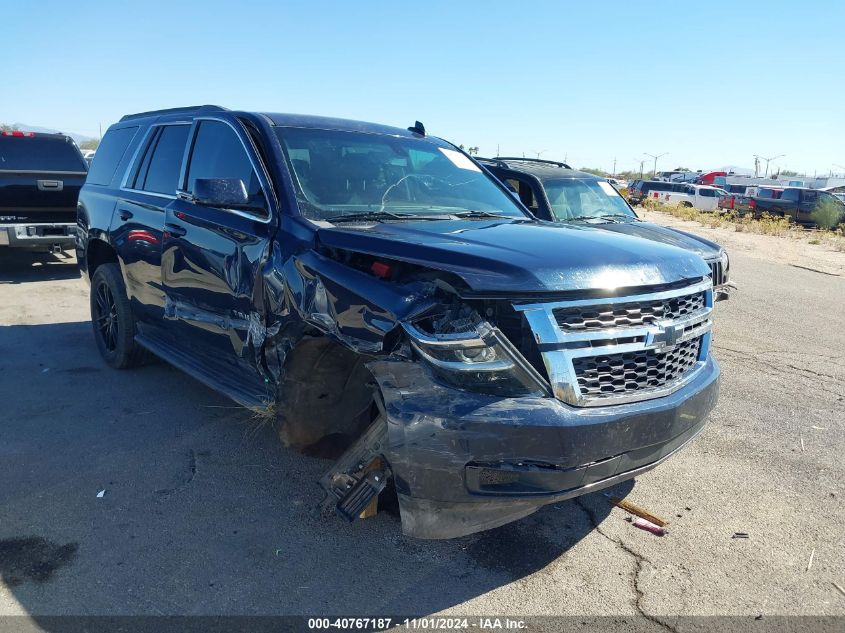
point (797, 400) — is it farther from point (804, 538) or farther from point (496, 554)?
point (496, 554)

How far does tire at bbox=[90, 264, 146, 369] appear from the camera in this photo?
554 cm

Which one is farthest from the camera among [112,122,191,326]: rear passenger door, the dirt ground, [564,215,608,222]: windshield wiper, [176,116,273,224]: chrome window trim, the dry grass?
the dry grass

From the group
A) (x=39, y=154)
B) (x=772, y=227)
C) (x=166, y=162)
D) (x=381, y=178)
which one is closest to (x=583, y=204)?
Result: (x=381, y=178)

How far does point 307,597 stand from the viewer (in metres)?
2.90

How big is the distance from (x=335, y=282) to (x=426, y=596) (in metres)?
1.42

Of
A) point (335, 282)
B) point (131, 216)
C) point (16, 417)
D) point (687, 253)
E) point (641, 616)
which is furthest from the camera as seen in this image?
point (131, 216)

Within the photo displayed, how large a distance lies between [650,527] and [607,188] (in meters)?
6.30

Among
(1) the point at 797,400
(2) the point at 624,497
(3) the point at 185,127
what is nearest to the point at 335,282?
(2) the point at 624,497

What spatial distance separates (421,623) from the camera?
2785 millimetres

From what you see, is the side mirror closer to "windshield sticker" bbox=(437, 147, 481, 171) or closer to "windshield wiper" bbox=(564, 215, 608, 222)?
"windshield sticker" bbox=(437, 147, 481, 171)

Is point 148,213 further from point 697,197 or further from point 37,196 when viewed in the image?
point 697,197

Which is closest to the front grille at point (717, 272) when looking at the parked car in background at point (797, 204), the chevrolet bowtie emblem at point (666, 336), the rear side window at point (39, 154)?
the chevrolet bowtie emblem at point (666, 336)

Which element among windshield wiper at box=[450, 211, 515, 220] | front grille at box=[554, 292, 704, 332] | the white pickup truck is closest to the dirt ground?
the white pickup truck

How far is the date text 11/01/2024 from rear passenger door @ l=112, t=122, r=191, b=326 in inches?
111
